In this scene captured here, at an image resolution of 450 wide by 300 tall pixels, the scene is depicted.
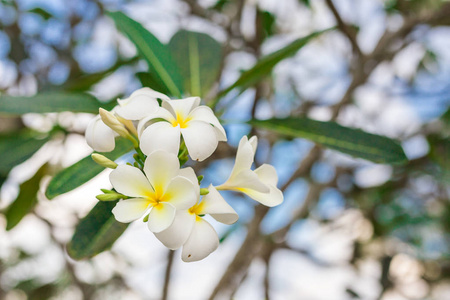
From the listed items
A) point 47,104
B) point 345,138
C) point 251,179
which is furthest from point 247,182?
point 47,104

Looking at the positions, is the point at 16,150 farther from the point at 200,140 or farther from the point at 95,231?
the point at 200,140

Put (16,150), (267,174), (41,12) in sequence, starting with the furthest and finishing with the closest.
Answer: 1. (41,12)
2. (16,150)
3. (267,174)

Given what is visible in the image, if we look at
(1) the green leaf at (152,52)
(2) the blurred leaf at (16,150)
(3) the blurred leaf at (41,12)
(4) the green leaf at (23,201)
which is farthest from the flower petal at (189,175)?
(3) the blurred leaf at (41,12)

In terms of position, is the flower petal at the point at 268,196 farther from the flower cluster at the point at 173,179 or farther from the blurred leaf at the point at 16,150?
the blurred leaf at the point at 16,150

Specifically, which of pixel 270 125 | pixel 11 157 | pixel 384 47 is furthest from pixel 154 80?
pixel 384 47

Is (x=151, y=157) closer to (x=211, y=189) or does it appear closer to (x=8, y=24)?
(x=211, y=189)

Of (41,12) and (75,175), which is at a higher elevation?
(75,175)

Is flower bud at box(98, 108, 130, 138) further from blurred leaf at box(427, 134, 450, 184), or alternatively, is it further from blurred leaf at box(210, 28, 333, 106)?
blurred leaf at box(427, 134, 450, 184)
